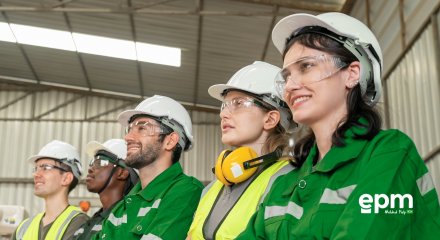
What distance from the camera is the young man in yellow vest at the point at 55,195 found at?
6.42m

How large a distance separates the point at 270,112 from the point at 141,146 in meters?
1.45

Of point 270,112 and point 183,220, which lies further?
point 183,220

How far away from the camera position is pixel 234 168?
366 cm

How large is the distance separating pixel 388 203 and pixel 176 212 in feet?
8.04

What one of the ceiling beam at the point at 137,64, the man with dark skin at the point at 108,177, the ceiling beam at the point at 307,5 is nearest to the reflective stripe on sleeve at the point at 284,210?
the man with dark skin at the point at 108,177

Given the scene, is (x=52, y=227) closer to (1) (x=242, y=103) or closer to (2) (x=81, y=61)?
(1) (x=242, y=103)

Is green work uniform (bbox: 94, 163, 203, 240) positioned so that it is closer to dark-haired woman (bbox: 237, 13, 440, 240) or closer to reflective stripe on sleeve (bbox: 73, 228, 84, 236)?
reflective stripe on sleeve (bbox: 73, 228, 84, 236)

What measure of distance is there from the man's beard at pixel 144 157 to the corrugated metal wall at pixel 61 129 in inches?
583

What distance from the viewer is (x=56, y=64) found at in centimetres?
1841

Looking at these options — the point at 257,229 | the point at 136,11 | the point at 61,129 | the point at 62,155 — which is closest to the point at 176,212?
the point at 257,229

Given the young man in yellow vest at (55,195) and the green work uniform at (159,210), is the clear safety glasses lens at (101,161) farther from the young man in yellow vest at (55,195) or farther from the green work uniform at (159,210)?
the green work uniform at (159,210)

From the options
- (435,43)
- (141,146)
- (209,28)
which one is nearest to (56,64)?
(209,28)

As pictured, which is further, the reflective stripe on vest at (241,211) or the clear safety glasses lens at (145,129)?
the clear safety glasses lens at (145,129)

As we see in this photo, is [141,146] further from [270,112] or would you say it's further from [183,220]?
[270,112]
